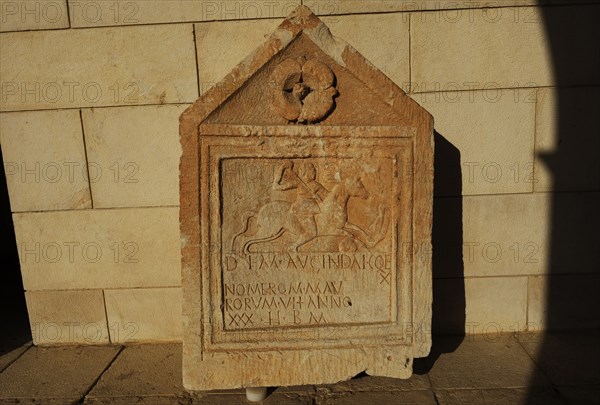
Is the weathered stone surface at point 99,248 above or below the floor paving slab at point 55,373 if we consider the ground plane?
above

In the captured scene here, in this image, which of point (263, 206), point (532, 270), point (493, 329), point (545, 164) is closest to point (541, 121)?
point (545, 164)

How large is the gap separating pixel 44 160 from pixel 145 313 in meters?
1.28

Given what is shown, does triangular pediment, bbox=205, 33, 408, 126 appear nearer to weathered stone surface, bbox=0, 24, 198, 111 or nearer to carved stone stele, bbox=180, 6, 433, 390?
carved stone stele, bbox=180, 6, 433, 390

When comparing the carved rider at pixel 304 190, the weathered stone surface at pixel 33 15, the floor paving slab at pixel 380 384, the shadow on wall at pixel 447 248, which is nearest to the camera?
the carved rider at pixel 304 190

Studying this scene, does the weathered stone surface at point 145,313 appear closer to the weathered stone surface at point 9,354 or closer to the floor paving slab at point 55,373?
the floor paving slab at point 55,373

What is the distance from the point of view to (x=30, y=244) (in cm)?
300

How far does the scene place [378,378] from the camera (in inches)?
102

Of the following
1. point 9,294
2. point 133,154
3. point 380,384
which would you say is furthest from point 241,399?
point 9,294

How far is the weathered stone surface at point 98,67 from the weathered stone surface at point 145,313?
1.35m

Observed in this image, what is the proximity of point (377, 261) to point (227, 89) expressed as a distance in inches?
49.0

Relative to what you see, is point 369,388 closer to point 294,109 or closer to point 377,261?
point 377,261

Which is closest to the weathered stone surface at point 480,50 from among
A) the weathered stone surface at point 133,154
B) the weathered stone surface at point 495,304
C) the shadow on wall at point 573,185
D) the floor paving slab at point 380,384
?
the shadow on wall at point 573,185

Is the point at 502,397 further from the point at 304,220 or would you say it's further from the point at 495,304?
the point at 304,220

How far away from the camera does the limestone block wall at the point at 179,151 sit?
A: 9.38 ft
